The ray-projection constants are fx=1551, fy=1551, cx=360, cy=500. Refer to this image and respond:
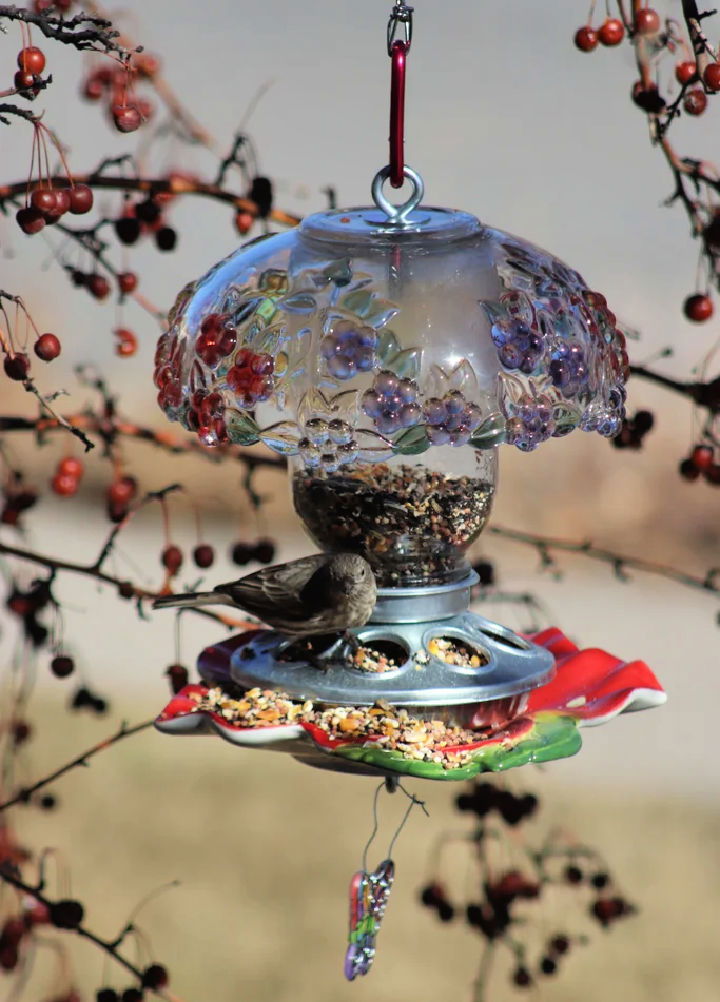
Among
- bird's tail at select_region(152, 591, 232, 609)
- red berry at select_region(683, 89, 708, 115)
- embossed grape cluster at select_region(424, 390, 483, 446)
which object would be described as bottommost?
bird's tail at select_region(152, 591, 232, 609)

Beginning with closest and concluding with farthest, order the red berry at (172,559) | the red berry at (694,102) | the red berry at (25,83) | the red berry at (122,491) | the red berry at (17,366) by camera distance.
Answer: the red berry at (25,83) < the red berry at (17,366) < the red berry at (694,102) < the red berry at (172,559) < the red berry at (122,491)

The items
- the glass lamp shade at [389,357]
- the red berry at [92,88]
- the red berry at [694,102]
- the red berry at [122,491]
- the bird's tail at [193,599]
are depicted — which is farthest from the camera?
the red berry at [92,88]

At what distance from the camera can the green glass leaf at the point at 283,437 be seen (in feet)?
9.86

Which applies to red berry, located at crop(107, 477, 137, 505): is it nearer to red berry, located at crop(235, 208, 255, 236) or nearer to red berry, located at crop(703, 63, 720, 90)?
red berry, located at crop(235, 208, 255, 236)

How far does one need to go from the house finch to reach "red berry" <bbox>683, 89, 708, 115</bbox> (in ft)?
4.25

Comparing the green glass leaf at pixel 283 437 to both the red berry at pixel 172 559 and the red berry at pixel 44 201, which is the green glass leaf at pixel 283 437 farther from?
the red berry at pixel 172 559

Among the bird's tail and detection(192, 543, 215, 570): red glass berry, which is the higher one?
the bird's tail

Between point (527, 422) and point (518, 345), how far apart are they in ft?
0.51

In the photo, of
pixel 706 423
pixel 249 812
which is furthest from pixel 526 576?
pixel 706 423

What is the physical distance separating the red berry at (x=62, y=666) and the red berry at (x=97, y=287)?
34.7 inches

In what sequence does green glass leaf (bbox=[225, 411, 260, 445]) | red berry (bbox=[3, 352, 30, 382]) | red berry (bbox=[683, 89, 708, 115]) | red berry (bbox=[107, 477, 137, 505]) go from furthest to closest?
1. red berry (bbox=[107, 477, 137, 505])
2. red berry (bbox=[683, 89, 708, 115])
3. green glass leaf (bbox=[225, 411, 260, 445])
4. red berry (bbox=[3, 352, 30, 382])

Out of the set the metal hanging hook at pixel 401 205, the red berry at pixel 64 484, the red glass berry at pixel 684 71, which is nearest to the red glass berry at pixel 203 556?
the red berry at pixel 64 484

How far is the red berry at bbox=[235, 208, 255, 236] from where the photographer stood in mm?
3877

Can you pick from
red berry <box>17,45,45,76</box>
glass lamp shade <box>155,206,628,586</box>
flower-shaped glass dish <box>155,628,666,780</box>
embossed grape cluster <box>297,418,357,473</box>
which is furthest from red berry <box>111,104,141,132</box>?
flower-shaped glass dish <box>155,628,666,780</box>
